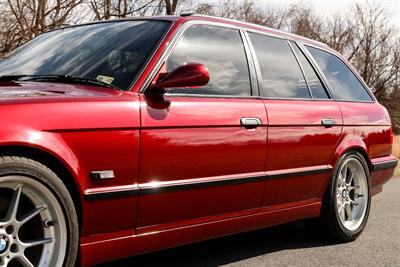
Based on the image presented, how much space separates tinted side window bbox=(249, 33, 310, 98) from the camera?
4.29 metres

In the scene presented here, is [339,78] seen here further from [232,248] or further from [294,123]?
[232,248]

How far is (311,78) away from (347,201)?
119cm

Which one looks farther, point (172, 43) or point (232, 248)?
point (232, 248)

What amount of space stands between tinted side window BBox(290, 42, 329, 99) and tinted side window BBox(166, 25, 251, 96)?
2.89 ft

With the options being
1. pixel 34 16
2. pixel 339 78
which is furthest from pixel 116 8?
pixel 339 78

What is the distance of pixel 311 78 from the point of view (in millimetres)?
4879

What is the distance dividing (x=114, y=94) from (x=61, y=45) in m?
0.95

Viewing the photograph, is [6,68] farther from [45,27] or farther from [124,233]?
[45,27]

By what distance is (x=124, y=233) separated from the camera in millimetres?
3168

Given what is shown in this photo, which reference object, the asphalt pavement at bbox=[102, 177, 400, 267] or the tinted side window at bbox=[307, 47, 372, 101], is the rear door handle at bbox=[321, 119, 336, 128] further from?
the asphalt pavement at bbox=[102, 177, 400, 267]

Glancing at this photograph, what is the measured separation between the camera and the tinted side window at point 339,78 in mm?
5152

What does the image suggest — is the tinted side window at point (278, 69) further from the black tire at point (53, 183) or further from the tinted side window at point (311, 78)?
the black tire at point (53, 183)

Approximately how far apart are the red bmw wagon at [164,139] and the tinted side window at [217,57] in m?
0.01

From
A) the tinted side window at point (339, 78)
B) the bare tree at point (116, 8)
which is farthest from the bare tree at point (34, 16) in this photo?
the tinted side window at point (339, 78)
